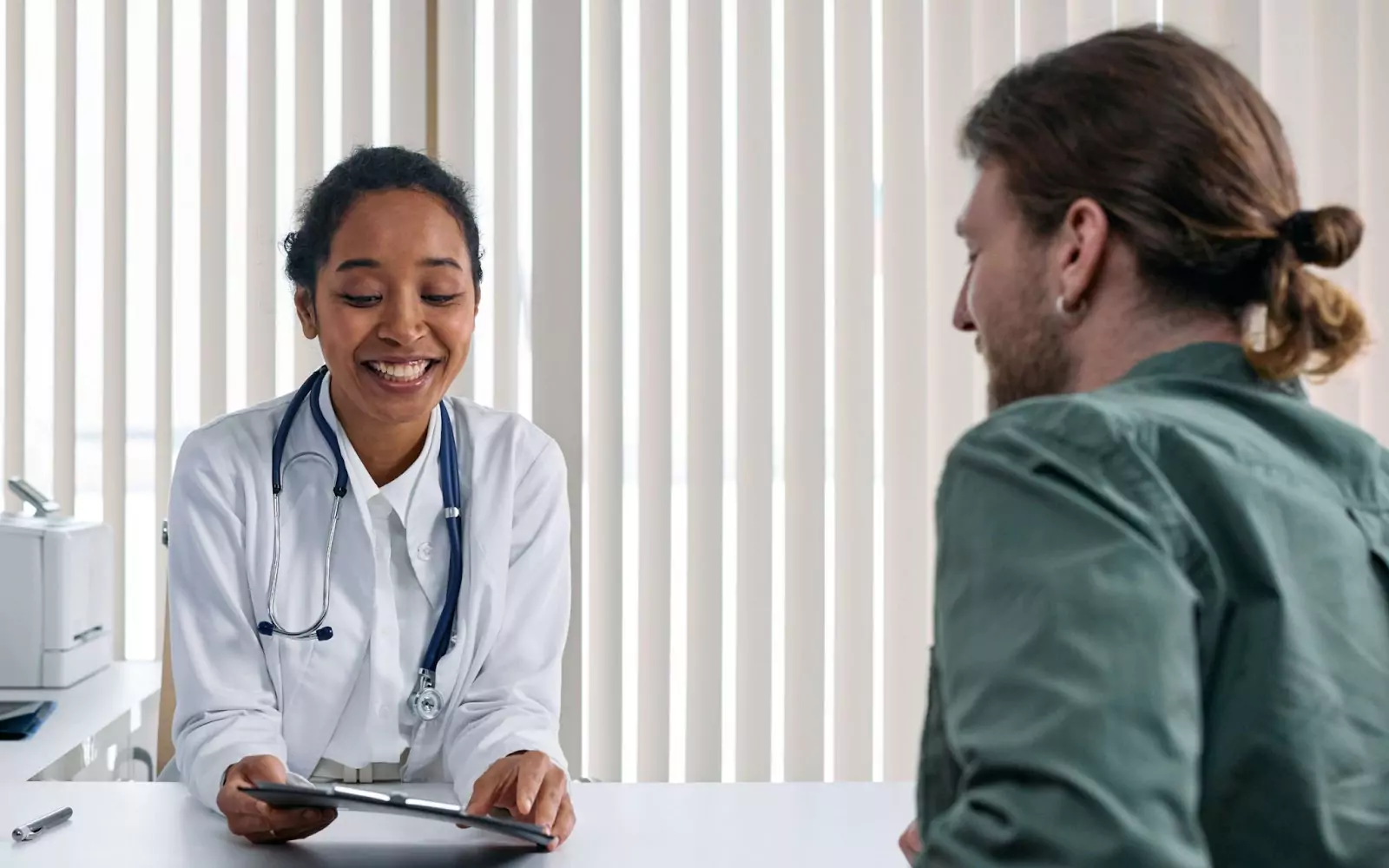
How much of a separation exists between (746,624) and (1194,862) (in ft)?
7.55

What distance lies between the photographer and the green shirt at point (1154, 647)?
61 centimetres

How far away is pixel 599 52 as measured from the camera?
2.88 metres

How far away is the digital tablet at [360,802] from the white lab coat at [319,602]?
37 cm

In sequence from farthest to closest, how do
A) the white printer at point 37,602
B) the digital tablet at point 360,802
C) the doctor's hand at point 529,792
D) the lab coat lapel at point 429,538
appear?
the white printer at point 37,602 < the lab coat lapel at point 429,538 < the doctor's hand at point 529,792 < the digital tablet at point 360,802

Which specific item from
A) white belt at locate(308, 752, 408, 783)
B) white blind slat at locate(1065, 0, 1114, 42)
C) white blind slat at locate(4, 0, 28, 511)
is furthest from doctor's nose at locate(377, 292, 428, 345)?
white blind slat at locate(1065, 0, 1114, 42)

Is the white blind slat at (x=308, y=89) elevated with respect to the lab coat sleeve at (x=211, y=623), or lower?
elevated

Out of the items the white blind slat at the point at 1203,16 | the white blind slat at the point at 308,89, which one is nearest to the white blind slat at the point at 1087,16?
the white blind slat at the point at 1203,16

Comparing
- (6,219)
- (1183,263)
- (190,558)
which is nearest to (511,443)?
(190,558)

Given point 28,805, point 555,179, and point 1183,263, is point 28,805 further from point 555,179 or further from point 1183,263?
point 555,179

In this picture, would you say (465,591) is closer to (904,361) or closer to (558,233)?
(558,233)

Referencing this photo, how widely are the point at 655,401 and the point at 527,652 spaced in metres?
1.23

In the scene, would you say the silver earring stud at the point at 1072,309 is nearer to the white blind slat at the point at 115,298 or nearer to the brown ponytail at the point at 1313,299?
the brown ponytail at the point at 1313,299

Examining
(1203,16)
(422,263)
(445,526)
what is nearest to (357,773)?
(445,526)

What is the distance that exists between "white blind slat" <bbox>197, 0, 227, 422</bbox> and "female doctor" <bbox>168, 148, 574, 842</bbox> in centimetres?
116
